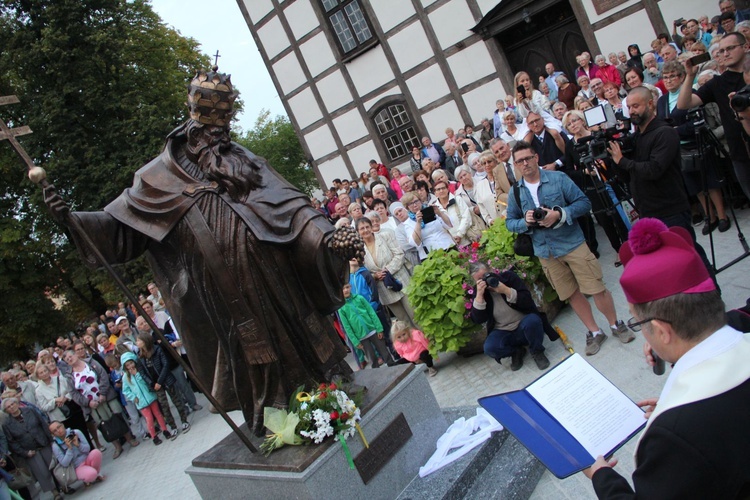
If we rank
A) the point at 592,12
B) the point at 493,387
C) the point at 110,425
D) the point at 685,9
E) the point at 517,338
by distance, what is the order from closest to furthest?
the point at 493,387 < the point at 517,338 < the point at 110,425 < the point at 685,9 < the point at 592,12

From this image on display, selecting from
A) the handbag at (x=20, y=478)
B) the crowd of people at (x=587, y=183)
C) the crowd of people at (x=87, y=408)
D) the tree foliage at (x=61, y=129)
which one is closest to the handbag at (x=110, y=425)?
the crowd of people at (x=87, y=408)

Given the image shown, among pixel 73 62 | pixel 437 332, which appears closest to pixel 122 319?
pixel 437 332

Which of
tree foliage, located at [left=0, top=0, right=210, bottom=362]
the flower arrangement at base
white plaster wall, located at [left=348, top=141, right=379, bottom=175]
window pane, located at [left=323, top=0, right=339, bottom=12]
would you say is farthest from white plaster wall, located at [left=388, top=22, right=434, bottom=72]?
the flower arrangement at base

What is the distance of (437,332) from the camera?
701cm

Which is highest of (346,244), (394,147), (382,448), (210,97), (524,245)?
(210,97)

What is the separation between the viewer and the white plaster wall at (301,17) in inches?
687

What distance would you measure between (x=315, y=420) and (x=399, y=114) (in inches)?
560

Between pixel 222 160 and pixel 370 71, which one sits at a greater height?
pixel 370 71

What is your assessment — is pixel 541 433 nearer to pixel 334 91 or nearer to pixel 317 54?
pixel 334 91

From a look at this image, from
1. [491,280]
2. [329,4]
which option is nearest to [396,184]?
[329,4]

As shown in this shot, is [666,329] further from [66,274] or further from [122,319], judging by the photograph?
[66,274]

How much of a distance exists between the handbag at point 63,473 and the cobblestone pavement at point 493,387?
0.74 feet

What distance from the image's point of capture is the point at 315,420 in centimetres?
385

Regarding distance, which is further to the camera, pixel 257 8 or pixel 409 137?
pixel 257 8
